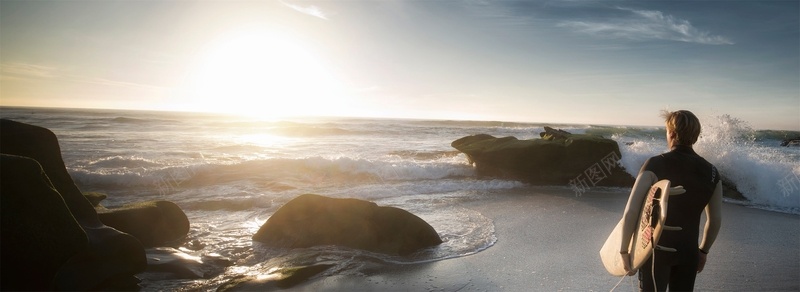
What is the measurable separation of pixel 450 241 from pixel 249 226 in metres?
4.08

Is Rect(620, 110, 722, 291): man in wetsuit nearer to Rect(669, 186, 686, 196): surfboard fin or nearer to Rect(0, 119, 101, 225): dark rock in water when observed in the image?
Rect(669, 186, 686, 196): surfboard fin

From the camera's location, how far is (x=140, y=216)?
6762 mm

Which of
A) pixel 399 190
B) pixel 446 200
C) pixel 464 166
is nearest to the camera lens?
pixel 446 200

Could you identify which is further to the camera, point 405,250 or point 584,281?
point 405,250

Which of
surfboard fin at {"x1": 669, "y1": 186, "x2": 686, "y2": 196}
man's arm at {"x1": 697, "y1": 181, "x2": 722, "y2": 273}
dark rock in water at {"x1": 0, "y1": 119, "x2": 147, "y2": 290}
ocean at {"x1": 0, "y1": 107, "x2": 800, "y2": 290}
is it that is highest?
surfboard fin at {"x1": 669, "y1": 186, "x2": 686, "y2": 196}

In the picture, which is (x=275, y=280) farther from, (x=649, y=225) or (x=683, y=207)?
(x=683, y=207)

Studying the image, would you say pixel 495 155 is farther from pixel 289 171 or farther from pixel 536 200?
pixel 289 171

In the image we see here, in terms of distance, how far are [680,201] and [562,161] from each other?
507 inches

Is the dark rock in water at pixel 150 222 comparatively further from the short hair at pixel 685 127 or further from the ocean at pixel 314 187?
the short hair at pixel 685 127

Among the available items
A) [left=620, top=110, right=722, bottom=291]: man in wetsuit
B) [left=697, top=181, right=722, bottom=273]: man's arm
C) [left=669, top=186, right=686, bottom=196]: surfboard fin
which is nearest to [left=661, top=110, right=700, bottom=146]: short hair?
[left=620, top=110, right=722, bottom=291]: man in wetsuit

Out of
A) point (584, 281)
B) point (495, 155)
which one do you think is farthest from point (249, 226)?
point (495, 155)

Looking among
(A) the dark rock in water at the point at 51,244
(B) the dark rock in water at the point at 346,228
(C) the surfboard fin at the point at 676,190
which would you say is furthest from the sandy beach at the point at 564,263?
(A) the dark rock in water at the point at 51,244

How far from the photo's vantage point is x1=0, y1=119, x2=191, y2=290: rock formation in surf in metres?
3.92

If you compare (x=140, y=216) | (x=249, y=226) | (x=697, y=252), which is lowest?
(x=249, y=226)
